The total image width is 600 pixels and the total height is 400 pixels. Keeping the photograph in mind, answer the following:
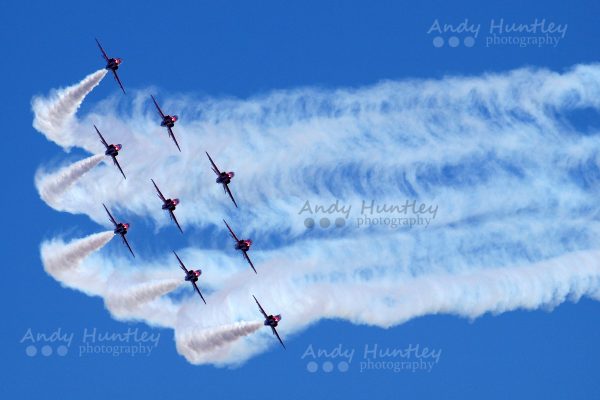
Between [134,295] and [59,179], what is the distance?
7828 mm

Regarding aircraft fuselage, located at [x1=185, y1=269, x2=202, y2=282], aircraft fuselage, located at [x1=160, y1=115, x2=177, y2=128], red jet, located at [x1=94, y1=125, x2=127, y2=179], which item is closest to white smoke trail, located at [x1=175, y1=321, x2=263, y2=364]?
aircraft fuselage, located at [x1=185, y1=269, x2=202, y2=282]

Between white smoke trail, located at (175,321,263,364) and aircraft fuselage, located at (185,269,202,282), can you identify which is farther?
aircraft fuselage, located at (185,269,202,282)

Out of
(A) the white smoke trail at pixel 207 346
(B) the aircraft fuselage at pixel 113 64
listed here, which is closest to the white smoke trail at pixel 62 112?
(B) the aircraft fuselage at pixel 113 64

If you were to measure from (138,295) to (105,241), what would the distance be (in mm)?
3933

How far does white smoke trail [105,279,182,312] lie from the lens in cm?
8756

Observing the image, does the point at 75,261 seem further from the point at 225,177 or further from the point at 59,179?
the point at 225,177

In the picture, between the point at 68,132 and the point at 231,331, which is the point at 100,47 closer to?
the point at 68,132

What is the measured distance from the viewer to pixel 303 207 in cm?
8531

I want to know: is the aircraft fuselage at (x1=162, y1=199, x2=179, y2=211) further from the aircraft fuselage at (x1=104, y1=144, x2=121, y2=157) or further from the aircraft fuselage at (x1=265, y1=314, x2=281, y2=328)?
the aircraft fuselage at (x1=265, y1=314, x2=281, y2=328)

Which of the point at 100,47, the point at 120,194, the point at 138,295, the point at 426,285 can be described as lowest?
the point at 426,285

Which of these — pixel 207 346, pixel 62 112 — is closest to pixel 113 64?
pixel 62 112

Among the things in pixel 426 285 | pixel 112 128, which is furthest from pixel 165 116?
pixel 426 285

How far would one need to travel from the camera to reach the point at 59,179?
89.1m

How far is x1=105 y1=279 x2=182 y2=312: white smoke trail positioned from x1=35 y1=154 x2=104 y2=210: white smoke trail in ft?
18.9
